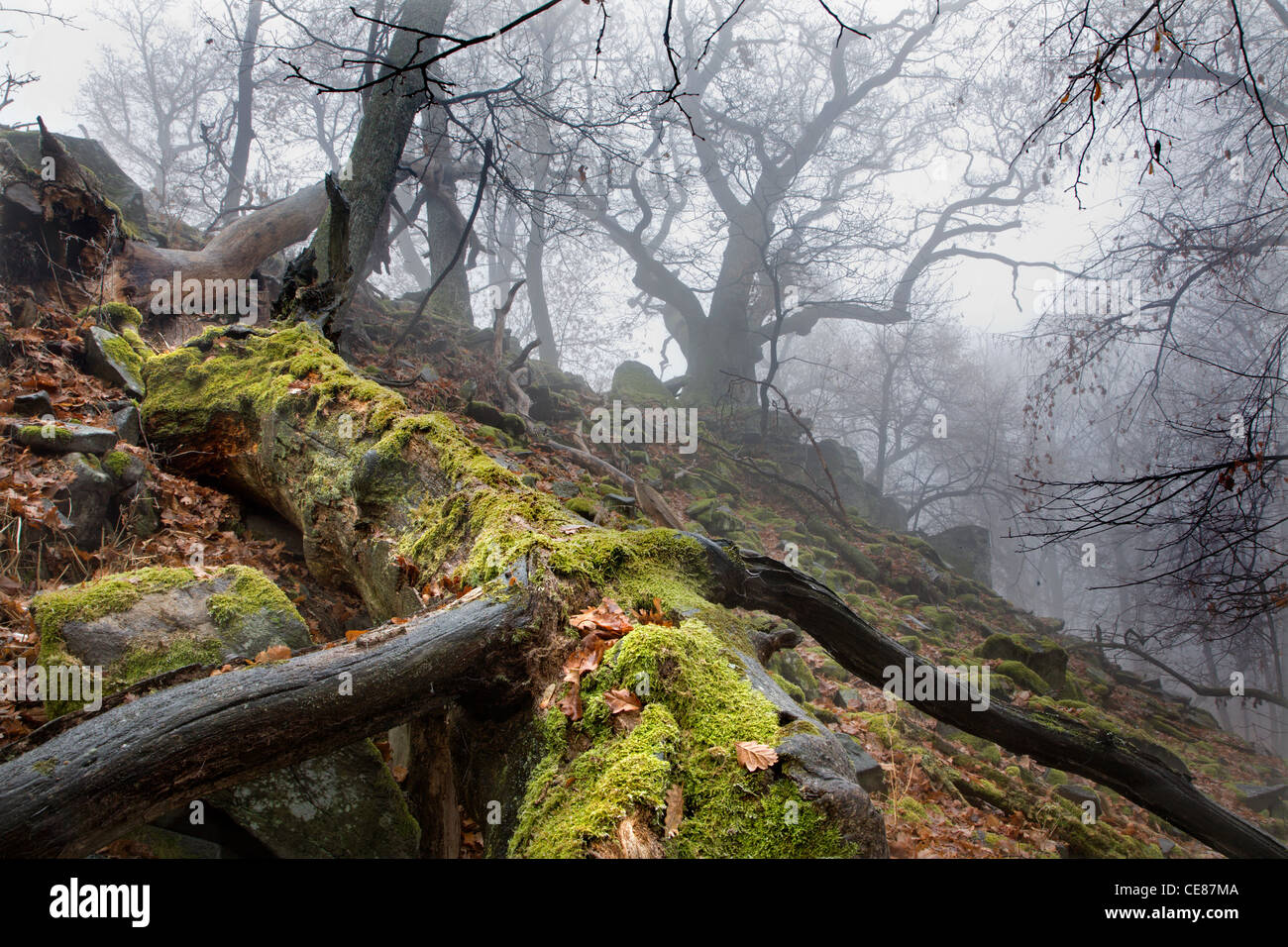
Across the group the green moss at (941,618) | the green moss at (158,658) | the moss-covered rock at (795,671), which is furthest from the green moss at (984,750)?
the green moss at (158,658)

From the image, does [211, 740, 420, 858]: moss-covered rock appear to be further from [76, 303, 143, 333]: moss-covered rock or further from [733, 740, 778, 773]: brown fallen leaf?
[76, 303, 143, 333]: moss-covered rock

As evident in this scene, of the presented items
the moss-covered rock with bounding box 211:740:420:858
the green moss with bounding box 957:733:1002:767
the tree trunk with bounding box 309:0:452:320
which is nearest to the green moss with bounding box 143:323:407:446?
the moss-covered rock with bounding box 211:740:420:858

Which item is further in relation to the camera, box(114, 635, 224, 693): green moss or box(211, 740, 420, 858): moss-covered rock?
box(114, 635, 224, 693): green moss

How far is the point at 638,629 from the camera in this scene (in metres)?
2.30

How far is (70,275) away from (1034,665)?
12.7 meters

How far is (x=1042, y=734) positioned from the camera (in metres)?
3.70

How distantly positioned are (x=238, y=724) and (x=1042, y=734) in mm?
4139

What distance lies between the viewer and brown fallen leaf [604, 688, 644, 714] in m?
2.06

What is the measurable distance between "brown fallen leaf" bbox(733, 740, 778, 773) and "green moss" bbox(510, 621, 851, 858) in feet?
0.10

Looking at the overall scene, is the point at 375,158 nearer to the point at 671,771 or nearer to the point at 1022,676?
the point at 671,771

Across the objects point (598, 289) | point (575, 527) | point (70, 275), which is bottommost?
point (575, 527)

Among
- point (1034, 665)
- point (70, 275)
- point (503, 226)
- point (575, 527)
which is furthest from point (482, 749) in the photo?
point (503, 226)

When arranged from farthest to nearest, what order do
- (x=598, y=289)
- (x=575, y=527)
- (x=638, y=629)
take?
(x=598, y=289) → (x=575, y=527) → (x=638, y=629)

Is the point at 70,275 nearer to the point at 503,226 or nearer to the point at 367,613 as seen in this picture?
the point at 367,613
